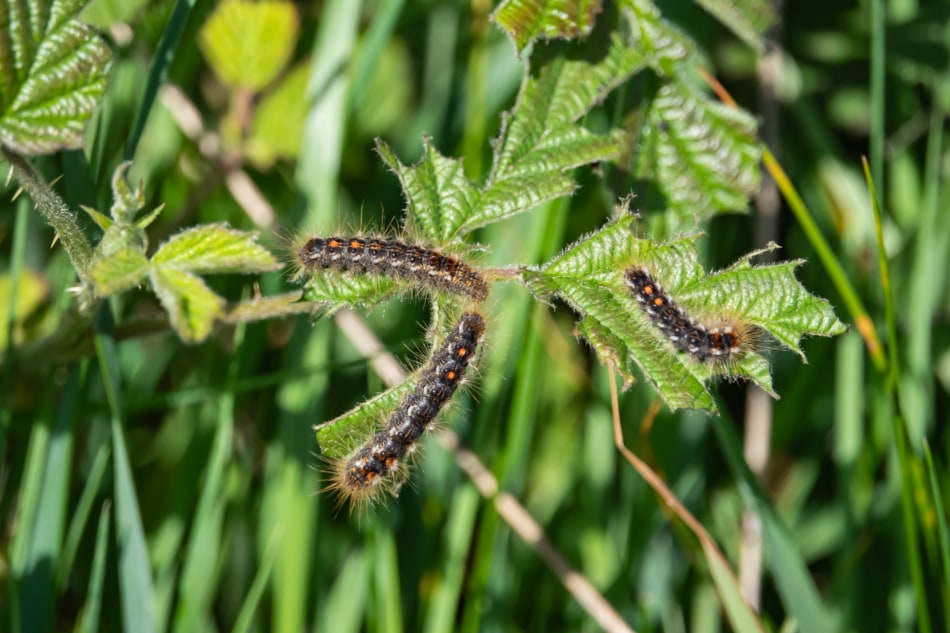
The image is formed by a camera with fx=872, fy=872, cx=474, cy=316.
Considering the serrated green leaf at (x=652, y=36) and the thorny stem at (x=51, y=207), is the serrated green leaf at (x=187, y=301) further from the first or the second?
the serrated green leaf at (x=652, y=36)

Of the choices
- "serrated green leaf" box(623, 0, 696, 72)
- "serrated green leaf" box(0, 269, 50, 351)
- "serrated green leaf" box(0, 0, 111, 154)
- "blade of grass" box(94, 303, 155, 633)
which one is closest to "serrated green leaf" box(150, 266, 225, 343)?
"serrated green leaf" box(0, 0, 111, 154)

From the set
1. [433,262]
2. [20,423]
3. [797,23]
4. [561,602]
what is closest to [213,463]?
[20,423]

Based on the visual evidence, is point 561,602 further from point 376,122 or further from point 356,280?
point 376,122

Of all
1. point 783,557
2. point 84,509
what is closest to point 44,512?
point 84,509

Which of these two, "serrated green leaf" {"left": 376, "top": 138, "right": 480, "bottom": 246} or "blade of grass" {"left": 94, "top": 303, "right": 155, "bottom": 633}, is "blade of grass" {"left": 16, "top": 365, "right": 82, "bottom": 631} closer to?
"blade of grass" {"left": 94, "top": 303, "right": 155, "bottom": 633}

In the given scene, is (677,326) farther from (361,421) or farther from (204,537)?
(204,537)
